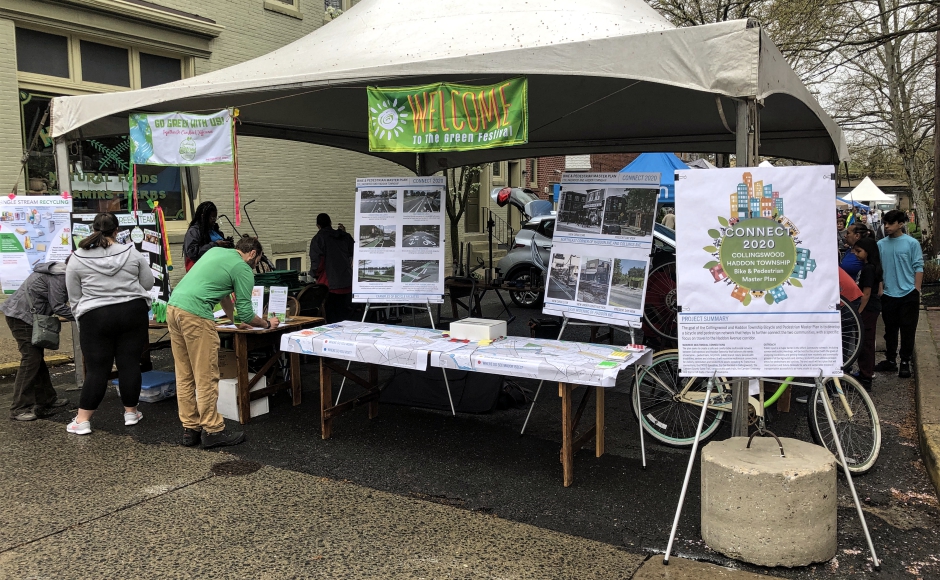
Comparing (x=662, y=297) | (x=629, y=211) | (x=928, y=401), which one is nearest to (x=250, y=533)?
(x=629, y=211)

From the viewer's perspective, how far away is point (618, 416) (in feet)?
21.4

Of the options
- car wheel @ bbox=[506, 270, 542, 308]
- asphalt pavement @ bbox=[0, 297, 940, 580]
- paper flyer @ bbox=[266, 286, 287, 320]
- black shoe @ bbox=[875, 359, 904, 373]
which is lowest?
asphalt pavement @ bbox=[0, 297, 940, 580]

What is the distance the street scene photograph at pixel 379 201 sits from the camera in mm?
7047

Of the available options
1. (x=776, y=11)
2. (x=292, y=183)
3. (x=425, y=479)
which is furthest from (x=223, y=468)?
(x=776, y=11)

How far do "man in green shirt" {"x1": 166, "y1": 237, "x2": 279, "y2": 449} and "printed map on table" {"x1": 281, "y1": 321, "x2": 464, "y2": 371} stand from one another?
1.60 feet

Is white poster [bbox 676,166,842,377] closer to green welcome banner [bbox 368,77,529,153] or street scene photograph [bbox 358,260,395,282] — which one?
green welcome banner [bbox 368,77,529,153]

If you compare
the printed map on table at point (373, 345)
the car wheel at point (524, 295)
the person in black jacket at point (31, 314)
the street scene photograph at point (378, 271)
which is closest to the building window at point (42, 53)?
the person in black jacket at point (31, 314)

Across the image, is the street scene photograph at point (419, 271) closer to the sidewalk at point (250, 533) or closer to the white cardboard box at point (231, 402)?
the white cardboard box at point (231, 402)

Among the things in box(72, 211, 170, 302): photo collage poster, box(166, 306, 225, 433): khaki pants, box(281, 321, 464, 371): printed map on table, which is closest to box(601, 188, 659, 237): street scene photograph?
box(281, 321, 464, 371): printed map on table

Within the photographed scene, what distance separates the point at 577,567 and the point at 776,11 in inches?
588

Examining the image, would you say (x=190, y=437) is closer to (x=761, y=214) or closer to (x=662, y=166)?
(x=761, y=214)

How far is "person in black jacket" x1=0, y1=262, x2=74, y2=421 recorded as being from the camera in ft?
20.4

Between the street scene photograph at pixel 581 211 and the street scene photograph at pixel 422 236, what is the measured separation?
53.5 inches

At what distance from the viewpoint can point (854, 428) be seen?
5.09m
